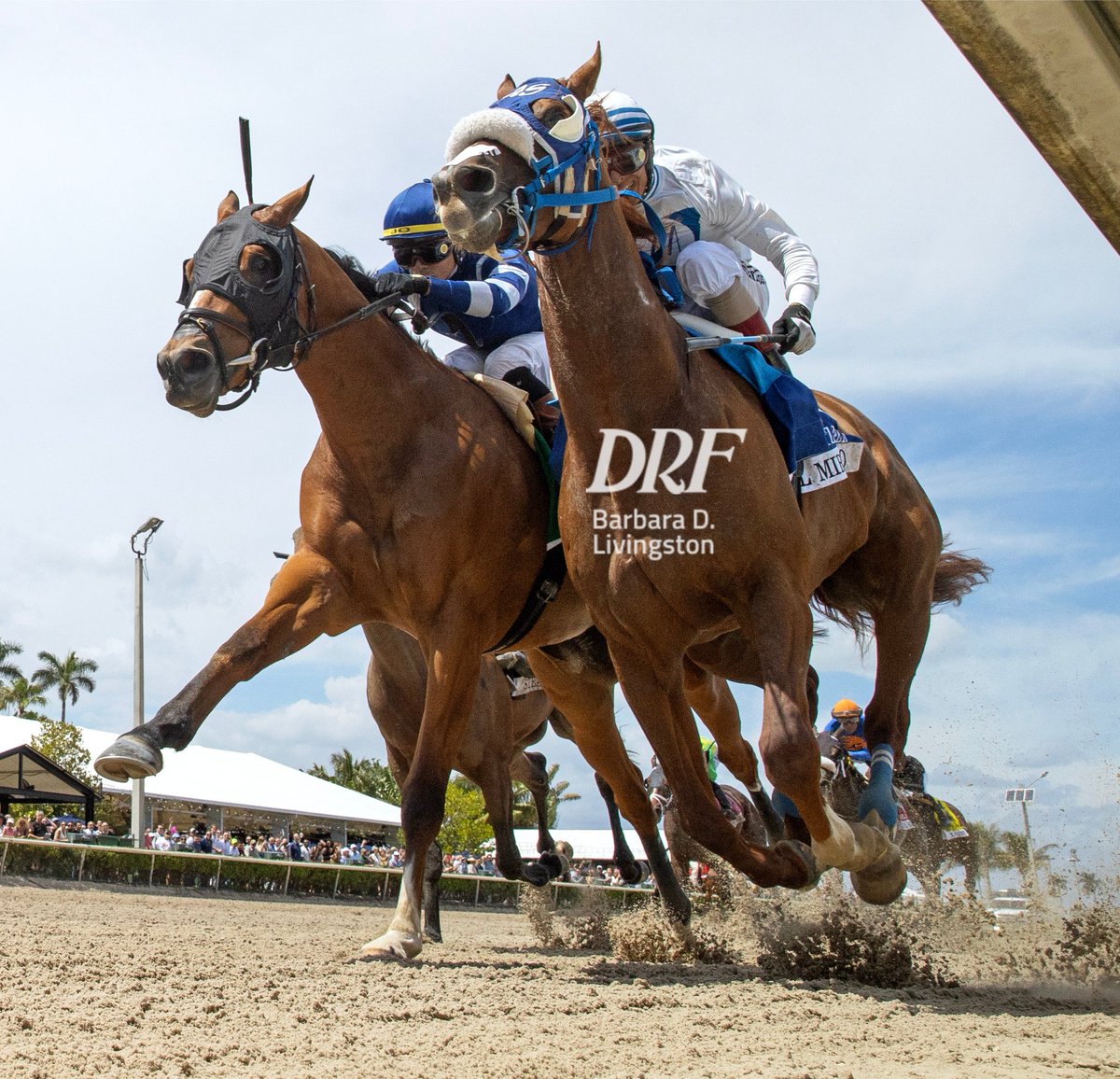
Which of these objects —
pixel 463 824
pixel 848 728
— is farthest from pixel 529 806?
pixel 848 728

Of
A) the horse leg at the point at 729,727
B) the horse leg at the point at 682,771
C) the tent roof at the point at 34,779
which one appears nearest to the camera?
the horse leg at the point at 682,771

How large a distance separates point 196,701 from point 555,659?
2.34 m

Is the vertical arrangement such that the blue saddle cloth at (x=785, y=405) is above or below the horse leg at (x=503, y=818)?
above

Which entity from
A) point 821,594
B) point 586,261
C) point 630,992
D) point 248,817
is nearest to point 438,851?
point 821,594

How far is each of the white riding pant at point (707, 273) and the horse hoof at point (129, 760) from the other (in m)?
2.99

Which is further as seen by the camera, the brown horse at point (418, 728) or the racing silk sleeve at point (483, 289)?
the brown horse at point (418, 728)

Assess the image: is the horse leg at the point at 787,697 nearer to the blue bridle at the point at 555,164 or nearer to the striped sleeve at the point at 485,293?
the blue bridle at the point at 555,164

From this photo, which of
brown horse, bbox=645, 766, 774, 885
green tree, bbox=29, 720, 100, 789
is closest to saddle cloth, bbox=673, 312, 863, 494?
brown horse, bbox=645, 766, 774, 885

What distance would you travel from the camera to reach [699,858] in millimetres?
9008

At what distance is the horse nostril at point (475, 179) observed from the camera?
14.1ft

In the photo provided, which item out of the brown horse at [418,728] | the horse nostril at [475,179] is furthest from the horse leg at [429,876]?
the horse nostril at [475,179]

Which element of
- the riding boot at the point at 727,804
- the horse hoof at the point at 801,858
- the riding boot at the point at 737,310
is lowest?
the horse hoof at the point at 801,858

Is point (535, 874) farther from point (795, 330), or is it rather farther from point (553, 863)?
point (795, 330)

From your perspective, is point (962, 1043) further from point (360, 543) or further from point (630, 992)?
point (360, 543)
